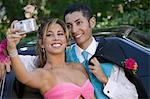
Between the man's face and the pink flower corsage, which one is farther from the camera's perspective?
the man's face

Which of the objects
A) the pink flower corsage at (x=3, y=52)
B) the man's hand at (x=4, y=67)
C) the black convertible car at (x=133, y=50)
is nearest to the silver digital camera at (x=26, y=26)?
the pink flower corsage at (x=3, y=52)

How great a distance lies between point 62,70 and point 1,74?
1.41 feet

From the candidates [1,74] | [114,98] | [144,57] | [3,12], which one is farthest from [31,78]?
[3,12]

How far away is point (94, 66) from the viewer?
333cm

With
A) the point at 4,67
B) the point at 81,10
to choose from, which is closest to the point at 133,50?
the point at 81,10

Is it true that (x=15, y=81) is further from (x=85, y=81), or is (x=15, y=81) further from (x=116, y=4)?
(x=116, y=4)

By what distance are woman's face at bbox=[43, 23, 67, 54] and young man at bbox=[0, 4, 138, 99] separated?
0.22 meters

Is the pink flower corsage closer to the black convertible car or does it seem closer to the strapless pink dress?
the strapless pink dress

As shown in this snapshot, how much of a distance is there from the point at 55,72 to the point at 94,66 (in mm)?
306

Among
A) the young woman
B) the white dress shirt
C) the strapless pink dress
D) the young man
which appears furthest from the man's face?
the strapless pink dress

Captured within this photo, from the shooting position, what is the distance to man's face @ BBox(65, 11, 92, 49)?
3.58 metres

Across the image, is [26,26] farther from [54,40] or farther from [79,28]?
[79,28]

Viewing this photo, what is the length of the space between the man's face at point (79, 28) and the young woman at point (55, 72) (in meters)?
0.26

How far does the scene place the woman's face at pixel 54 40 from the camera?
3191 millimetres
